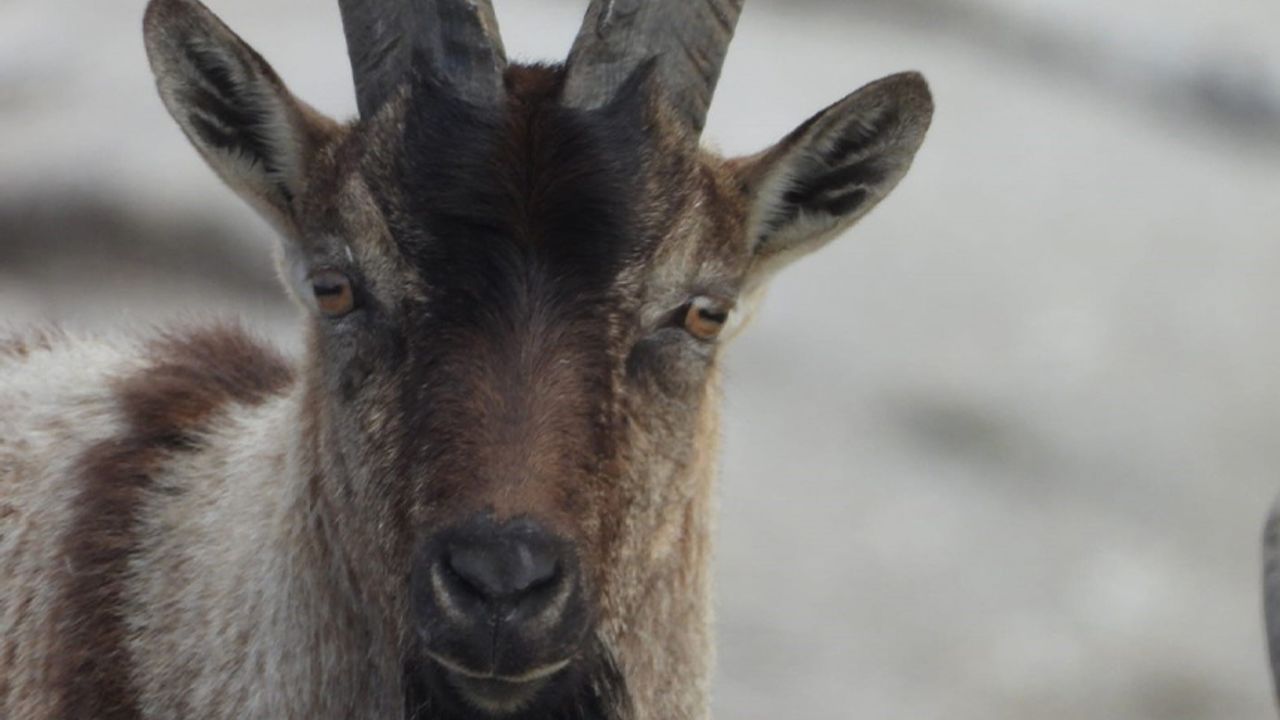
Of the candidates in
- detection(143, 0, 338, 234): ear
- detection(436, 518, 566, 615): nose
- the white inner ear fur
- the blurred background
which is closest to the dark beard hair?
detection(436, 518, 566, 615): nose

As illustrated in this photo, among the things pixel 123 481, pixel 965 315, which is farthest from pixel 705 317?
pixel 965 315

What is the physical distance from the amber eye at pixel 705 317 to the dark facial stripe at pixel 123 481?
1644 millimetres

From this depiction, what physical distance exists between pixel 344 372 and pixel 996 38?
432 inches

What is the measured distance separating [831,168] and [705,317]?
66 cm

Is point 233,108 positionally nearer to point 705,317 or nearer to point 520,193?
point 520,193

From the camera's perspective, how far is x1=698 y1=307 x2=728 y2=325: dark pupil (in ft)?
15.8

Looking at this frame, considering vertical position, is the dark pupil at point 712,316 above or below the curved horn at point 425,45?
below

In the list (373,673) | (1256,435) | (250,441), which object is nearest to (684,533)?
(373,673)

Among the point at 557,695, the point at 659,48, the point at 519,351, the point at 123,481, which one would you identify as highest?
the point at 659,48

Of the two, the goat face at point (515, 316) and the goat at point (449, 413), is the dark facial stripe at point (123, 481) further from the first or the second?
the goat face at point (515, 316)

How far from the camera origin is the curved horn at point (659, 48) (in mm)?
4797

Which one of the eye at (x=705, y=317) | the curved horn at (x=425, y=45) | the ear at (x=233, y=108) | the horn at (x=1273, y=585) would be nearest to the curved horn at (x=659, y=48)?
the curved horn at (x=425, y=45)

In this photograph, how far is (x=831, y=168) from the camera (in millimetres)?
5184

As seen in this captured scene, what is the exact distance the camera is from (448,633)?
4.19 meters
